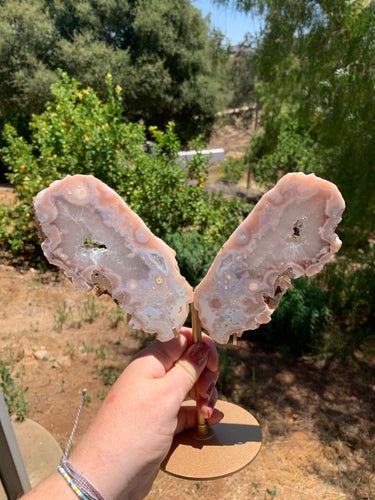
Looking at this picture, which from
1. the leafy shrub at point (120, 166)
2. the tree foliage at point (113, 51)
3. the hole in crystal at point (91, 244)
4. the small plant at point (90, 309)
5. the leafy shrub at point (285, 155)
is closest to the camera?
the hole in crystal at point (91, 244)

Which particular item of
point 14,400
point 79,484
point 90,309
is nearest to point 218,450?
point 79,484

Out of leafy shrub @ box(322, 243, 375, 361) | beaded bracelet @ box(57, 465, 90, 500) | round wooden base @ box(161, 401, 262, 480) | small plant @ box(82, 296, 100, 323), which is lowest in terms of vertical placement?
small plant @ box(82, 296, 100, 323)

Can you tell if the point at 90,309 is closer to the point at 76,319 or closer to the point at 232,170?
the point at 76,319

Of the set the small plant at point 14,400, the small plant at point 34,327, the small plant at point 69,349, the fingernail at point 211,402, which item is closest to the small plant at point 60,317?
the small plant at point 34,327

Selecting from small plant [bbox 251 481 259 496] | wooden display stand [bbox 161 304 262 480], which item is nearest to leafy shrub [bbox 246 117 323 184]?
small plant [bbox 251 481 259 496]

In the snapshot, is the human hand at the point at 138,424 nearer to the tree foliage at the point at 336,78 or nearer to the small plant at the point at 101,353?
the tree foliage at the point at 336,78

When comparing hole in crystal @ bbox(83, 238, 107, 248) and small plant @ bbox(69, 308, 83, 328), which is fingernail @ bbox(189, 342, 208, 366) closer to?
hole in crystal @ bbox(83, 238, 107, 248)
